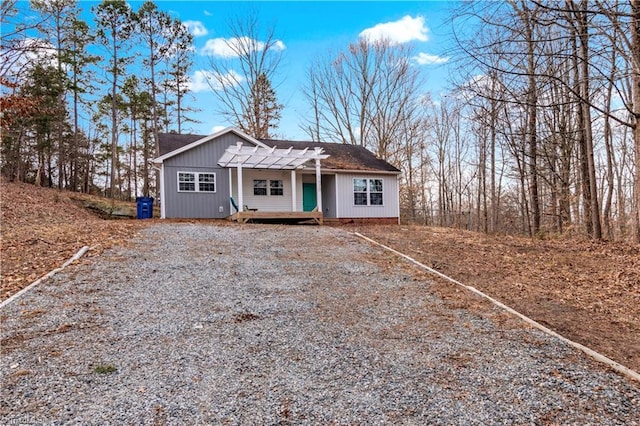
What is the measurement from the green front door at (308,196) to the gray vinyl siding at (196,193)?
3.22 metres

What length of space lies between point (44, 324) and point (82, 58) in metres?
21.4

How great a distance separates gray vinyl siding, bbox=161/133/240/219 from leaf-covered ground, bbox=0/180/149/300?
122 inches

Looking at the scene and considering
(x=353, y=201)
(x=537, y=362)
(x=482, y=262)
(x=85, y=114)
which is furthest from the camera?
(x=85, y=114)

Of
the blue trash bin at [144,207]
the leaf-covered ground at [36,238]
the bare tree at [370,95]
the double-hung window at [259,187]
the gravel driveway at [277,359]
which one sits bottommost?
the gravel driveway at [277,359]

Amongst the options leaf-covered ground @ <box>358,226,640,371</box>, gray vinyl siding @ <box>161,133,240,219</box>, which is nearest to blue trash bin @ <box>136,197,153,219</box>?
gray vinyl siding @ <box>161,133,240,219</box>

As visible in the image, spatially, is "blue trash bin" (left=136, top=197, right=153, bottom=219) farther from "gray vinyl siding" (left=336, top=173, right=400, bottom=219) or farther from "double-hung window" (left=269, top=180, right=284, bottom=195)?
"gray vinyl siding" (left=336, top=173, right=400, bottom=219)

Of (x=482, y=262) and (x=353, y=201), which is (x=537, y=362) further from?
(x=353, y=201)

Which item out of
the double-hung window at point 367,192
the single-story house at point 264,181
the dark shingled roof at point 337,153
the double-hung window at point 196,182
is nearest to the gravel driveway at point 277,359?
the single-story house at point 264,181

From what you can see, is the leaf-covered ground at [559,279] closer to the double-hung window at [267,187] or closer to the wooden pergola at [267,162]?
the wooden pergola at [267,162]

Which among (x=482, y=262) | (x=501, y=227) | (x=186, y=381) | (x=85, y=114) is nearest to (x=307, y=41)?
(x=85, y=114)

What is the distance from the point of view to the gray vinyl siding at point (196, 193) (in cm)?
1362

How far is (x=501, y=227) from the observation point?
22.5 m

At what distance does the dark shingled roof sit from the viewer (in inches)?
607

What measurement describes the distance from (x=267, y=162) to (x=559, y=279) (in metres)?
10.1
